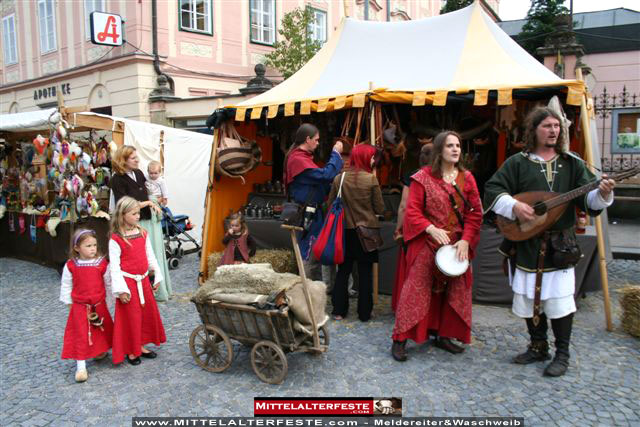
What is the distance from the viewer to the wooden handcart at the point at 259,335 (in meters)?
3.47

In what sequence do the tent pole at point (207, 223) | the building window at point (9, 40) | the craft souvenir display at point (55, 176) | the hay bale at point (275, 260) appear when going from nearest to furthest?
the hay bale at point (275, 260) < the tent pole at point (207, 223) < the craft souvenir display at point (55, 176) < the building window at point (9, 40)

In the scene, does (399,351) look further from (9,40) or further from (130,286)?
(9,40)

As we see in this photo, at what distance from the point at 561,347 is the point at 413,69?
373cm

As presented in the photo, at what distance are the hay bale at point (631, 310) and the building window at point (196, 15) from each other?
12700mm

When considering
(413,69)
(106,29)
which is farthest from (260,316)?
(106,29)

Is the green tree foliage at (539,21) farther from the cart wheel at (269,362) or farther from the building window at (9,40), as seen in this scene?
the building window at (9,40)

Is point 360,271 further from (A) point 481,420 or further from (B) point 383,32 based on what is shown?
(B) point 383,32

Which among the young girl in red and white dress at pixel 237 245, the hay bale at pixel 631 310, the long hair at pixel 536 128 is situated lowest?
the hay bale at pixel 631 310

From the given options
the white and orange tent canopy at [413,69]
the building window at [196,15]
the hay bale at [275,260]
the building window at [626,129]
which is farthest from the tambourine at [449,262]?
the building window at [196,15]

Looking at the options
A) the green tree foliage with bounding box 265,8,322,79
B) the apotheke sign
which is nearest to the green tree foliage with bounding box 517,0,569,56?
the green tree foliage with bounding box 265,8,322,79

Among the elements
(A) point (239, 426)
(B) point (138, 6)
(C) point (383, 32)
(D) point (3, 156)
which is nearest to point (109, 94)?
(B) point (138, 6)

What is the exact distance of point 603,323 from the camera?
475cm

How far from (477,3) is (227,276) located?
4960mm

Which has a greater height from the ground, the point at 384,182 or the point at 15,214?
the point at 384,182
